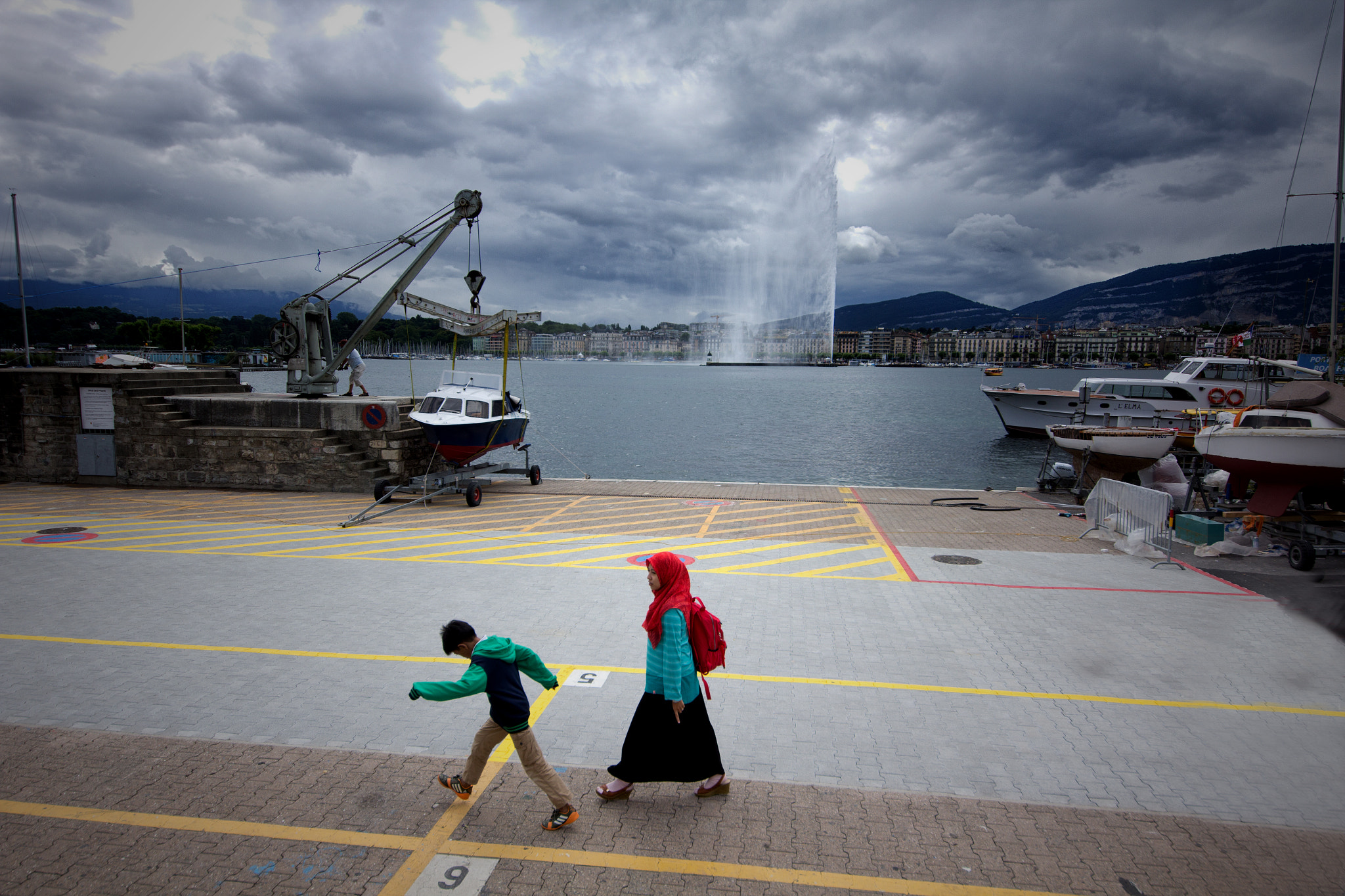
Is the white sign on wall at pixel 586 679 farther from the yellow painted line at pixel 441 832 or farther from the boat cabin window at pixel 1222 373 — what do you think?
the boat cabin window at pixel 1222 373

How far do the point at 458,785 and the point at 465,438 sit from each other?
1366cm

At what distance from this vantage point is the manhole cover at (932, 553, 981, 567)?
11.9 metres

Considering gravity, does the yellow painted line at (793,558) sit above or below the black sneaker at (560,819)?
below

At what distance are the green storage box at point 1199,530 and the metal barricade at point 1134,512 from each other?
0.62 metres

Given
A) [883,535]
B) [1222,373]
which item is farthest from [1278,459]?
[1222,373]

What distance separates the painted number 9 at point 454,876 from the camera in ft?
13.6

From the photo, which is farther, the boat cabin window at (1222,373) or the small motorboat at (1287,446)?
the boat cabin window at (1222,373)

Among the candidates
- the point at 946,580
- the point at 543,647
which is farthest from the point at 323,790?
the point at 946,580

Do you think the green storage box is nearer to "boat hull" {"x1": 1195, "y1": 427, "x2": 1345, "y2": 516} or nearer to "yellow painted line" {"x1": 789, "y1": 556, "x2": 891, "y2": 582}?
"boat hull" {"x1": 1195, "y1": 427, "x2": 1345, "y2": 516}

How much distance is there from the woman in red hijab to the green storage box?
485 inches

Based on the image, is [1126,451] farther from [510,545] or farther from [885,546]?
[510,545]

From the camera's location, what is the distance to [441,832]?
4.65 metres

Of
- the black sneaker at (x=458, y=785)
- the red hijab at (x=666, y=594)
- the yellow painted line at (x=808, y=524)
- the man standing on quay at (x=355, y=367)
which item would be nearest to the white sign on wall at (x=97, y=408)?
the man standing on quay at (x=355, y=367)

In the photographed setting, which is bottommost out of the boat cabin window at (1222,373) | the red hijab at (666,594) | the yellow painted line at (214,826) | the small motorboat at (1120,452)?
the yellow painted line at (214,826)
